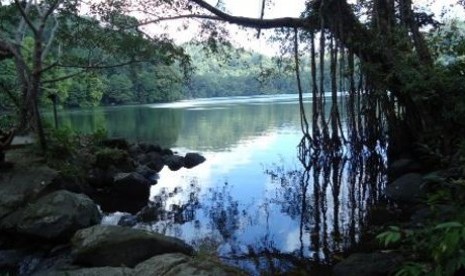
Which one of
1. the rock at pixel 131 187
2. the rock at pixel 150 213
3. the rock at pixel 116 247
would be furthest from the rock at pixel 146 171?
the rock at pixel 116 247

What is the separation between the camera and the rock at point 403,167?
436 inches

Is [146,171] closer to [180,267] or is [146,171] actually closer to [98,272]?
[98,272]

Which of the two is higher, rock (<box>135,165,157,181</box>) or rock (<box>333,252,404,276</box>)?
rock (<box>333,252,404,276</box>)

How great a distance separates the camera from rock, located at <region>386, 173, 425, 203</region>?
888 cm

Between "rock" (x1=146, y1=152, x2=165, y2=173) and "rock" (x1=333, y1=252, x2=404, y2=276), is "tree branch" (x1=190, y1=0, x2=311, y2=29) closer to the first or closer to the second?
"rock" (x1=146, y1=152, x2=165, y2=173)

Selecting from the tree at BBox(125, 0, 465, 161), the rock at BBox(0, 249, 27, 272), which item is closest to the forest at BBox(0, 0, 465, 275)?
the tree at BBox(125, 0, 465, 161)

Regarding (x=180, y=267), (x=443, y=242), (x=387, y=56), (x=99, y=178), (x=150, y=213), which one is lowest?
(x=150, y=213)

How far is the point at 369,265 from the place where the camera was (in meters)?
5.14

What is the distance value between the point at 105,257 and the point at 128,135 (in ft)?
70.1

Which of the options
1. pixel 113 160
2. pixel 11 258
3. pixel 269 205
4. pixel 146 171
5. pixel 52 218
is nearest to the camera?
pixel 11 258

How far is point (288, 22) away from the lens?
13.4 metres

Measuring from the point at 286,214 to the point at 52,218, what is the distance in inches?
172

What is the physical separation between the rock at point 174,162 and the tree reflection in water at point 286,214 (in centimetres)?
255

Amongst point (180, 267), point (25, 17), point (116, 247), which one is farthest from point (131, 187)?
point (180, 267)
